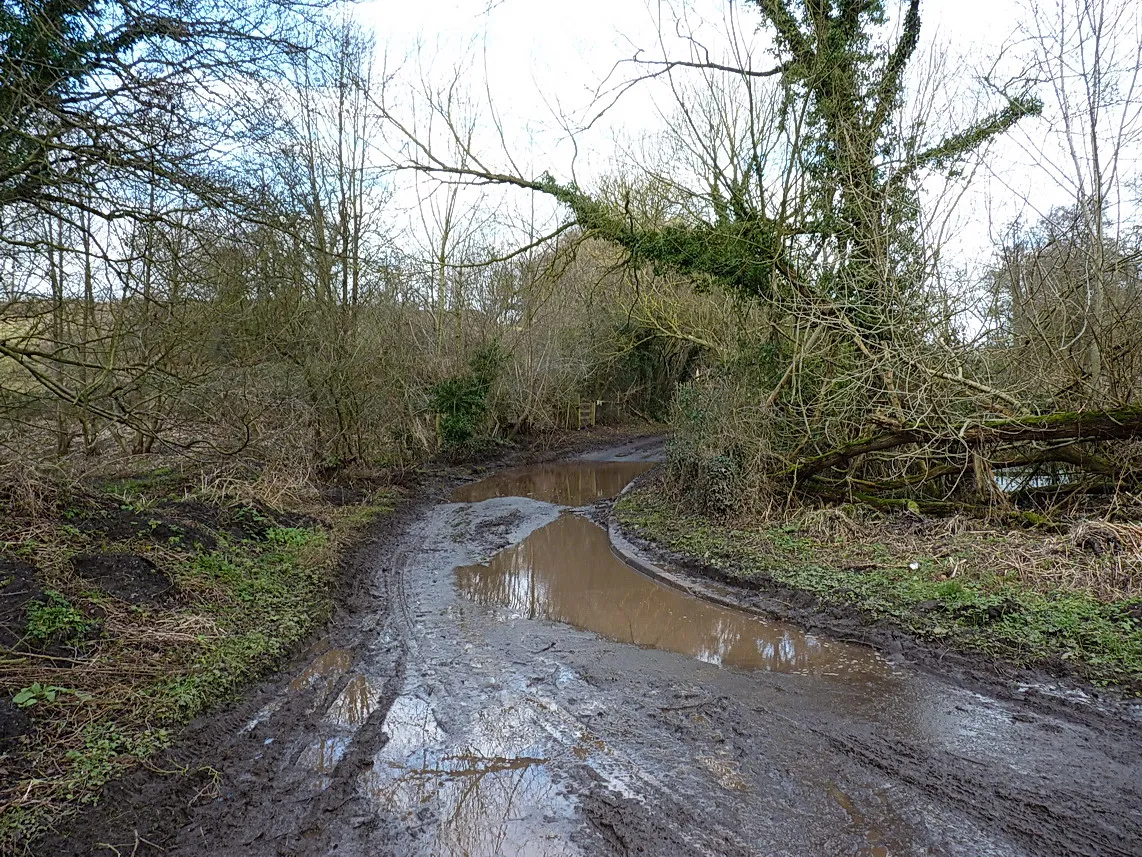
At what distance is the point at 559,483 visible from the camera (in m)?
18.5

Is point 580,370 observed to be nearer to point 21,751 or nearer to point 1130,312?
point 1130,312

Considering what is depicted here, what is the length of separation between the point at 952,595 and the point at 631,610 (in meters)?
3.29

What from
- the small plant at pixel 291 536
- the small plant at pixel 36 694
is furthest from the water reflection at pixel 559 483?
the small plant at pixel 36 694

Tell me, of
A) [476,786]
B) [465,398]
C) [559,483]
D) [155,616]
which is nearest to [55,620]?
[155,616]

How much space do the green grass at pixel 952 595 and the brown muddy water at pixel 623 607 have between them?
77 centimetres

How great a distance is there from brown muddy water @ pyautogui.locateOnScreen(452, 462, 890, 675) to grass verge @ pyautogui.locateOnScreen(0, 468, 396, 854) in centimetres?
233

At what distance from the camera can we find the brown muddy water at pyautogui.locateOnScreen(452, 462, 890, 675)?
240 inches

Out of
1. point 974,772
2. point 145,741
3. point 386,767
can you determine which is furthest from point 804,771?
point 145,741

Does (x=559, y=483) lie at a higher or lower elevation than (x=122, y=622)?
lower

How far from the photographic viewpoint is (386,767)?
13.9ft

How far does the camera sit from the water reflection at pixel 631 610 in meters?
6.10

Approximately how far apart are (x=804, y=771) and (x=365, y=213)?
562 inches

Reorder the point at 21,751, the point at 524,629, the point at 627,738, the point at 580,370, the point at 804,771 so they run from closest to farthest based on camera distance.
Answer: the point at 21,751 → the point at 804,771 → the point at 627,738 → the point at 524,629 → the point at 580,370

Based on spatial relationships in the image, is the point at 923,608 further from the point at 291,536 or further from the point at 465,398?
the point at 465,398
